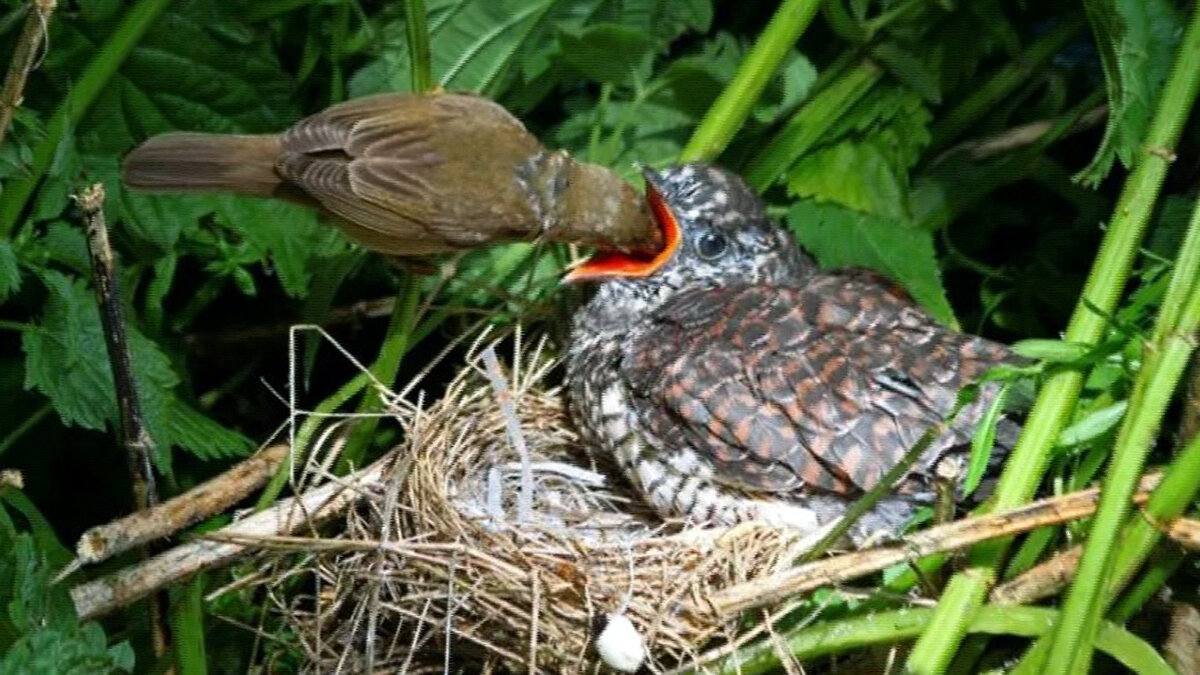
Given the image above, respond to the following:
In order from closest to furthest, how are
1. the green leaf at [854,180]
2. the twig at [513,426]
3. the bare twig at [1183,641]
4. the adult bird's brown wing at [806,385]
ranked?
the bare twig at [1183,641], the adult bird's brown wing at [806,385], the twig at [513,426], the green leaf at [854,180]

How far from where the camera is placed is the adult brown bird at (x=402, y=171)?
241 centimetres

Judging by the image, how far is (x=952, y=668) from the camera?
203 centimetres

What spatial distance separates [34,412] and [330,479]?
1.62 feet

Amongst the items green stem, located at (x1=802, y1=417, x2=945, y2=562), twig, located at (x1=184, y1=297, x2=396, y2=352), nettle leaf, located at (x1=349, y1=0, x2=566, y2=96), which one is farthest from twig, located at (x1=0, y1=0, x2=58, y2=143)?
green stem, located at (x1=802, y1=417, x2=945, y2=562)

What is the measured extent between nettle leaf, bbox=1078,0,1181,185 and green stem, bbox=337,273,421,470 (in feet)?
2.69

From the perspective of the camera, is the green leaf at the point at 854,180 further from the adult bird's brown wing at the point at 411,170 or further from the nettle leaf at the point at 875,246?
the adult bird's brown wing at the point at 411,170

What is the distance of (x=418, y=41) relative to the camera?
7.27ft

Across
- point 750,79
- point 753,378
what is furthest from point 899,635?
point 750,79

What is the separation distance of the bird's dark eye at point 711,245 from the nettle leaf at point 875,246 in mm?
122

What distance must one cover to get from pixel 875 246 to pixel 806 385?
44cm

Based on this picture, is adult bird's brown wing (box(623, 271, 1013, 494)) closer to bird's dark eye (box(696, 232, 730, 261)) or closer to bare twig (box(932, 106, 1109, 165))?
bird's dark eye (box(696, 232, 730, 261))

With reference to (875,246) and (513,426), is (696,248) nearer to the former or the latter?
(875,246)

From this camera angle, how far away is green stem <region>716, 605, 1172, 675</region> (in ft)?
6.16

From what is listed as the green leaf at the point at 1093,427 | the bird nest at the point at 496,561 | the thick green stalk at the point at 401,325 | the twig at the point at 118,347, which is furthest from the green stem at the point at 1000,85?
the twig at the point at 118,347
